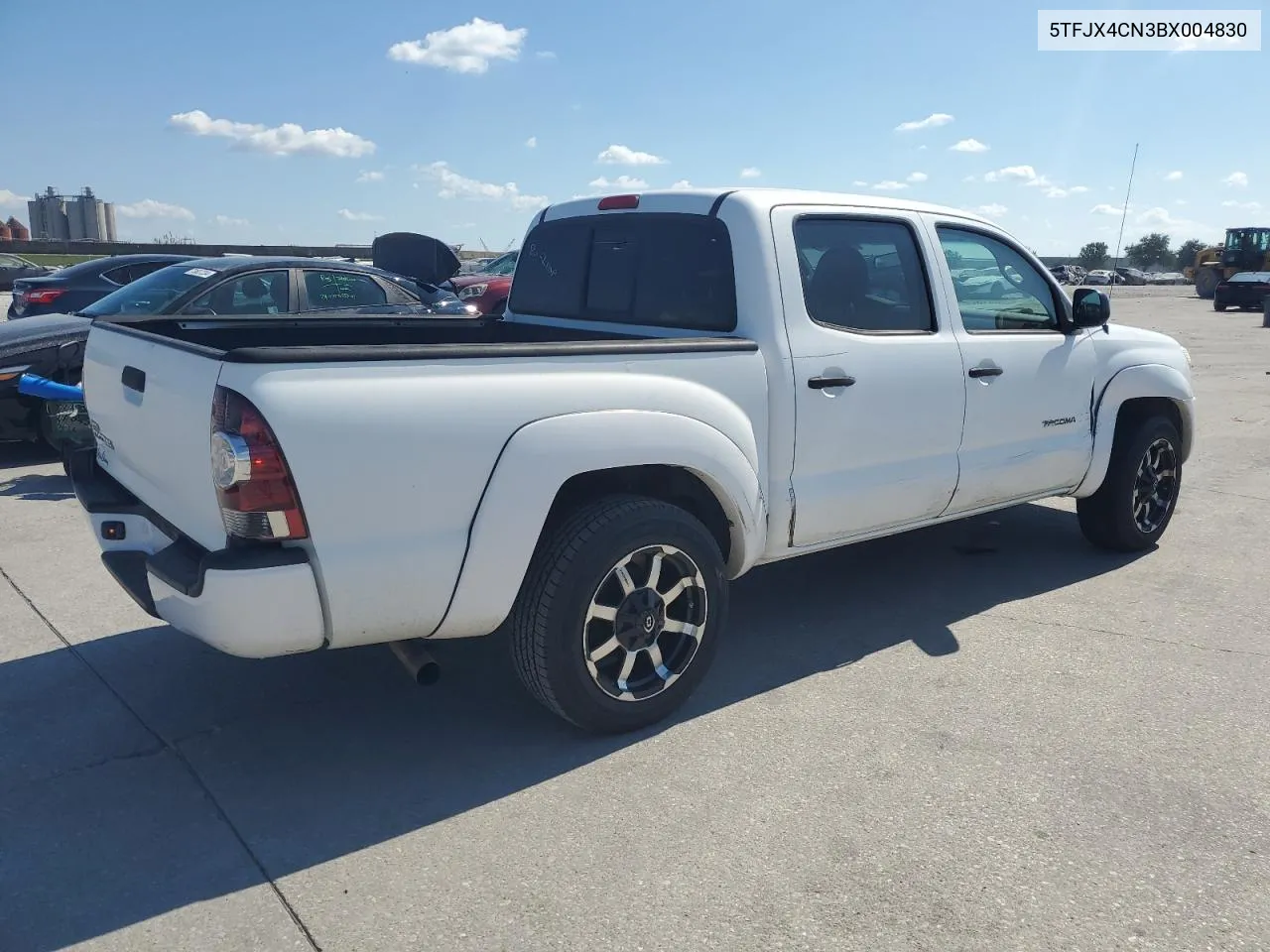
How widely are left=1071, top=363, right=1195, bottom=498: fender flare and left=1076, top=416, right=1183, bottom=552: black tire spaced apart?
0.11 meters

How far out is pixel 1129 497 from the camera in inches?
219

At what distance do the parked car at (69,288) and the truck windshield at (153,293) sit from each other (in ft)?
5.84

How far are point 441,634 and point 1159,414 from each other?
4.47 m

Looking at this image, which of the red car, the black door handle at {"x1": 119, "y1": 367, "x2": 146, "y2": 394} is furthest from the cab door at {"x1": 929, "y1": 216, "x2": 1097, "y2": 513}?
the red car

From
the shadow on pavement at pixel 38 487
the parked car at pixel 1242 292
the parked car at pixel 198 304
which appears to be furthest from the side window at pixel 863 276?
the parked car at pixel 1242 292

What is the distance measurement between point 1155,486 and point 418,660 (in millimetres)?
4507

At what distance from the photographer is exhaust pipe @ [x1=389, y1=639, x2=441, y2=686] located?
3.14 metres

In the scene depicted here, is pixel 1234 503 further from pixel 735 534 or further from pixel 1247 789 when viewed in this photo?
pixel 735 534

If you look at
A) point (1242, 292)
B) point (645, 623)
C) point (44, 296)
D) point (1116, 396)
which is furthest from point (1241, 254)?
point (645, 623)

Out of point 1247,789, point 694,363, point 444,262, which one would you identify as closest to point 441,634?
point 694,363

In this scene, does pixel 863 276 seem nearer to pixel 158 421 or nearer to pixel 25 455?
pixel 158 421

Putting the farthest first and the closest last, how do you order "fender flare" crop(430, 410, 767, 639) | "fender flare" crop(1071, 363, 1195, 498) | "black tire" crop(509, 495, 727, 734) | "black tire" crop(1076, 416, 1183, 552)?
"black tire" crop(1076, 416, 1183, 552)
"fender flare" crop(1071, 363, 1195, 498)
"black tire" crop(509, 495, 727, 734)
"fender flare" crop(430, 410, 767, 639)

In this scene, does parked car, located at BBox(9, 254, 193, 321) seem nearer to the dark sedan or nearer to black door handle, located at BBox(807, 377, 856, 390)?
the dark sedan

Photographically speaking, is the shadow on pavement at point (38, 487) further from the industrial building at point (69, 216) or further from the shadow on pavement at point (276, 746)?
the industrial building at point (69, 216)
